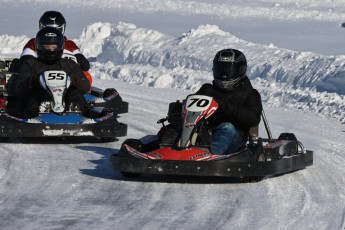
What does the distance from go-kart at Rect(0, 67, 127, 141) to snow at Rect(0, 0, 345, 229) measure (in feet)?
0.58

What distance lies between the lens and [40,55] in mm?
12727

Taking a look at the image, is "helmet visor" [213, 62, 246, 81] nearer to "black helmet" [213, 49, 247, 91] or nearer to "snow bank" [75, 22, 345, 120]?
"black helmet" [213, 49, 247, 91]

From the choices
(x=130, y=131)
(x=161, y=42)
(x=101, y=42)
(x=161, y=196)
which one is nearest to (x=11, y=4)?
(x=101, y=42)

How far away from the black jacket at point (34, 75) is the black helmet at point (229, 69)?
3.09 m

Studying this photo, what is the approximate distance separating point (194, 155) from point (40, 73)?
12.6 feet

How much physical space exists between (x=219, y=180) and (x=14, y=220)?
2.63 metres

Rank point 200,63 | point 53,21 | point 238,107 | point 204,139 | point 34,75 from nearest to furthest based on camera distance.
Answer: point 204,139 → point 238,107 → point 34,75 → point 53,21 → point 200,63

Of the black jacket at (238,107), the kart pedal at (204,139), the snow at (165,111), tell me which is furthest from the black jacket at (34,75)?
the kart pedal at (204,139)

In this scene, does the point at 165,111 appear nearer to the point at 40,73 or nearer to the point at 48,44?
the point at 48,44

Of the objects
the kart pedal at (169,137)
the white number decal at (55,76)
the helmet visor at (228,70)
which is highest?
the helmet visor at (228,70)

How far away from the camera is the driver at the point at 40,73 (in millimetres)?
12133

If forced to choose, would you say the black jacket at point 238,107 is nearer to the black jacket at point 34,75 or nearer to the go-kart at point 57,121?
the go-kart at point 57,121

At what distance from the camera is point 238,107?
31.5 feet

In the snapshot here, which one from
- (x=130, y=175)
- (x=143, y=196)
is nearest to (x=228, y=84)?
(x=130, y=175)
